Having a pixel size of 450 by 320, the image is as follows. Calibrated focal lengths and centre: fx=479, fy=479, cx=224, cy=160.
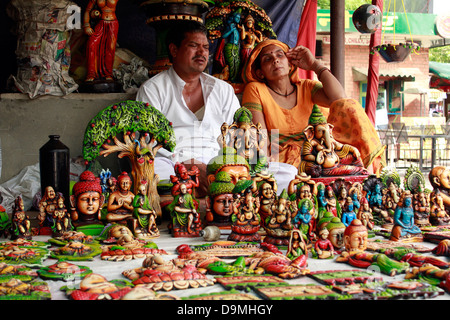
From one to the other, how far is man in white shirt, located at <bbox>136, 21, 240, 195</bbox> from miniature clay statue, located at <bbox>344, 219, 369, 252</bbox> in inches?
67.4

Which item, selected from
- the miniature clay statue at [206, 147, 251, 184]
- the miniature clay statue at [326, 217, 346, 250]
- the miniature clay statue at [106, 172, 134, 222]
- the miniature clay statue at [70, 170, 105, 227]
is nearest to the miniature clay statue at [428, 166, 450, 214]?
the miniature clay statue at [326, 217, 346, 250]

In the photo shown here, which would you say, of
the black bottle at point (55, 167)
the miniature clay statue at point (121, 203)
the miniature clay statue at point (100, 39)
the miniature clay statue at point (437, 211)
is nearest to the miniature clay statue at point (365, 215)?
the miniature clay statue at point (437, 211)

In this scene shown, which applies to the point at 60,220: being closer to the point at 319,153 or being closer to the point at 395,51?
the point at 319,153

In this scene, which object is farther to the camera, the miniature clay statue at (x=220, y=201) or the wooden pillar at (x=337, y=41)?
the wooden pillar at (x=337, y=41)

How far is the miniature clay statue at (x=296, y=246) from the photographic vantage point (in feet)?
6.40

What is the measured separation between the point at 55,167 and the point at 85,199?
1.17ft

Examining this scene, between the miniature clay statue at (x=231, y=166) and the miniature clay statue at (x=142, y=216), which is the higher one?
the miniature clay statue at (x=231, y=166)

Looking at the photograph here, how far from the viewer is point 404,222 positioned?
229 cm

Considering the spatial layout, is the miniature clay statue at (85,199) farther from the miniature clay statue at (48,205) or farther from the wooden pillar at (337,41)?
the wooden pillar at (337,41)

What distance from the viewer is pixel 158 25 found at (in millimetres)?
4250

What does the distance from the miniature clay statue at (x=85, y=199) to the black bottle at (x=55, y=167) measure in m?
0.24

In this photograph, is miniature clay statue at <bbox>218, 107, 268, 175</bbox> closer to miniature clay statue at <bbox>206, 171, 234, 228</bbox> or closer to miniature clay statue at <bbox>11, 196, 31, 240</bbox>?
miniature clay statue at <bbox>206, 171, 234, 228</bbox>
